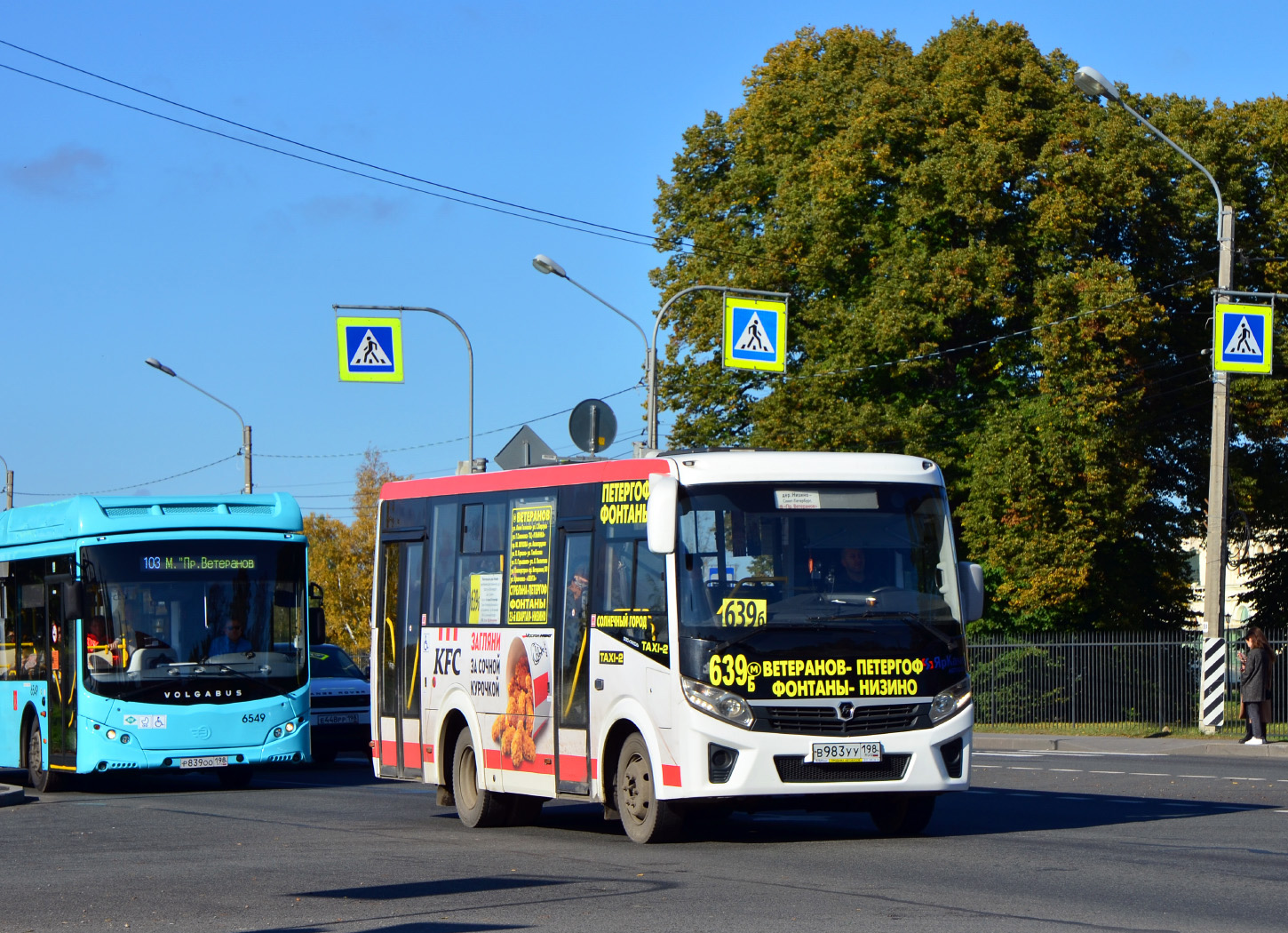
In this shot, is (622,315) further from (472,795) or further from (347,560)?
(347,560)

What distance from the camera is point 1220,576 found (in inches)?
1195

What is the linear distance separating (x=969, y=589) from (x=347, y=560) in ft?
233

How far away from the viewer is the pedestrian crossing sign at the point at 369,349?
1196 inches

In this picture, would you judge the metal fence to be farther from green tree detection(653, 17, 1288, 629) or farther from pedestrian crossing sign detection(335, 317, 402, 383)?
pedestrian crossing sign detection(335, 317, 402, 383)

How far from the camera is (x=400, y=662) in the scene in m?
17.2

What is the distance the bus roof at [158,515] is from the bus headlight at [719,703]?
398 inches

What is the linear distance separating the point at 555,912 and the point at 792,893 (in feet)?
4.78

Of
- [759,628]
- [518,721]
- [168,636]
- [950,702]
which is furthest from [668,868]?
[168,636]

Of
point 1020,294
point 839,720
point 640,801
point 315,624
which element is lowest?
point 640,801

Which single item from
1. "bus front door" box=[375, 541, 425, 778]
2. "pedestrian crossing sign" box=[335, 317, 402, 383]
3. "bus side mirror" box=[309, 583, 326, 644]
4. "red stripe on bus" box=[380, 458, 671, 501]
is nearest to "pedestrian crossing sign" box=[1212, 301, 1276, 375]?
"pedestrian crossing sign" box=[335, 317, 402, 383]

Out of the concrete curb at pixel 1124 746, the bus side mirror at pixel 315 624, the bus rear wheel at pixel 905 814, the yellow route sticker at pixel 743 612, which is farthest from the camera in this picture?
the concrete curb at pixel 1124 746

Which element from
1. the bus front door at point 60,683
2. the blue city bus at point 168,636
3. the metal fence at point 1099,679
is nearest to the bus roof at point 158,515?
the blue city bus at point 168,636

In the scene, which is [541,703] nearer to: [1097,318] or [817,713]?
[817,713]

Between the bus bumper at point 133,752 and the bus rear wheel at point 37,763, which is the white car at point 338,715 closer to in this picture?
the bus rear wheel at point 37,763
